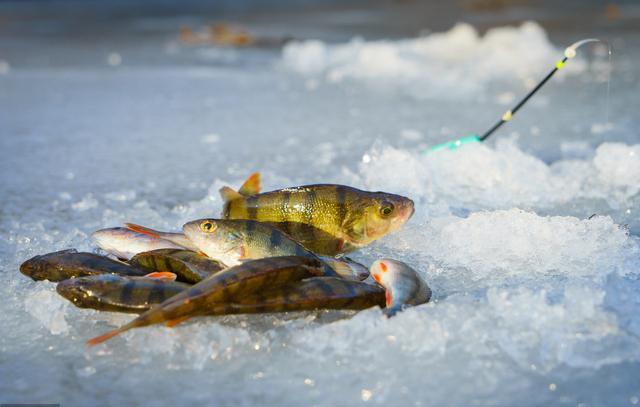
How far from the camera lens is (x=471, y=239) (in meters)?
3.43

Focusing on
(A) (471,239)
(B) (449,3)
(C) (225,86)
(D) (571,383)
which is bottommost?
(D) (571,383)

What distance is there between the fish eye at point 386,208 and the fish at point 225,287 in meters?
0.57

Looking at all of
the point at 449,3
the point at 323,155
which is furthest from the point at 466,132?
the point at 449,3

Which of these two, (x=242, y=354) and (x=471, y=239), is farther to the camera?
(x=471, y=239)

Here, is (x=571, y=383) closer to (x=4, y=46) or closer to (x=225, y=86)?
(x=225, y=86)

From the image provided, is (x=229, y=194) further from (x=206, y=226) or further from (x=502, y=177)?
(x=502, y=177)

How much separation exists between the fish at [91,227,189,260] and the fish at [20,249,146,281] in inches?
6.0

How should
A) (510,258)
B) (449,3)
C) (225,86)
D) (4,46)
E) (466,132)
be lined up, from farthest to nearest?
(449,3) < (4,46) < (225,86) < (466,132) < (510,258)

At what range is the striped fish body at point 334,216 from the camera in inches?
130

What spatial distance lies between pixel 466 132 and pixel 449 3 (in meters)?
15.2

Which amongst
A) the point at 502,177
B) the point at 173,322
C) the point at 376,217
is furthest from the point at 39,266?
the point at 502,177

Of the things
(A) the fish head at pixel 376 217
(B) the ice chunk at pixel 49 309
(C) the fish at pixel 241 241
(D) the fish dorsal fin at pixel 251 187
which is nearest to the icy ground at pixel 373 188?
(B) the ice chunk at pixel 49 309

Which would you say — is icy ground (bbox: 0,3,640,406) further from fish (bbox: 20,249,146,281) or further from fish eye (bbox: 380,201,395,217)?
fish eye (bbox: 380,201,395,217)

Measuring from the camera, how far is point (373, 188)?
14.8ft
